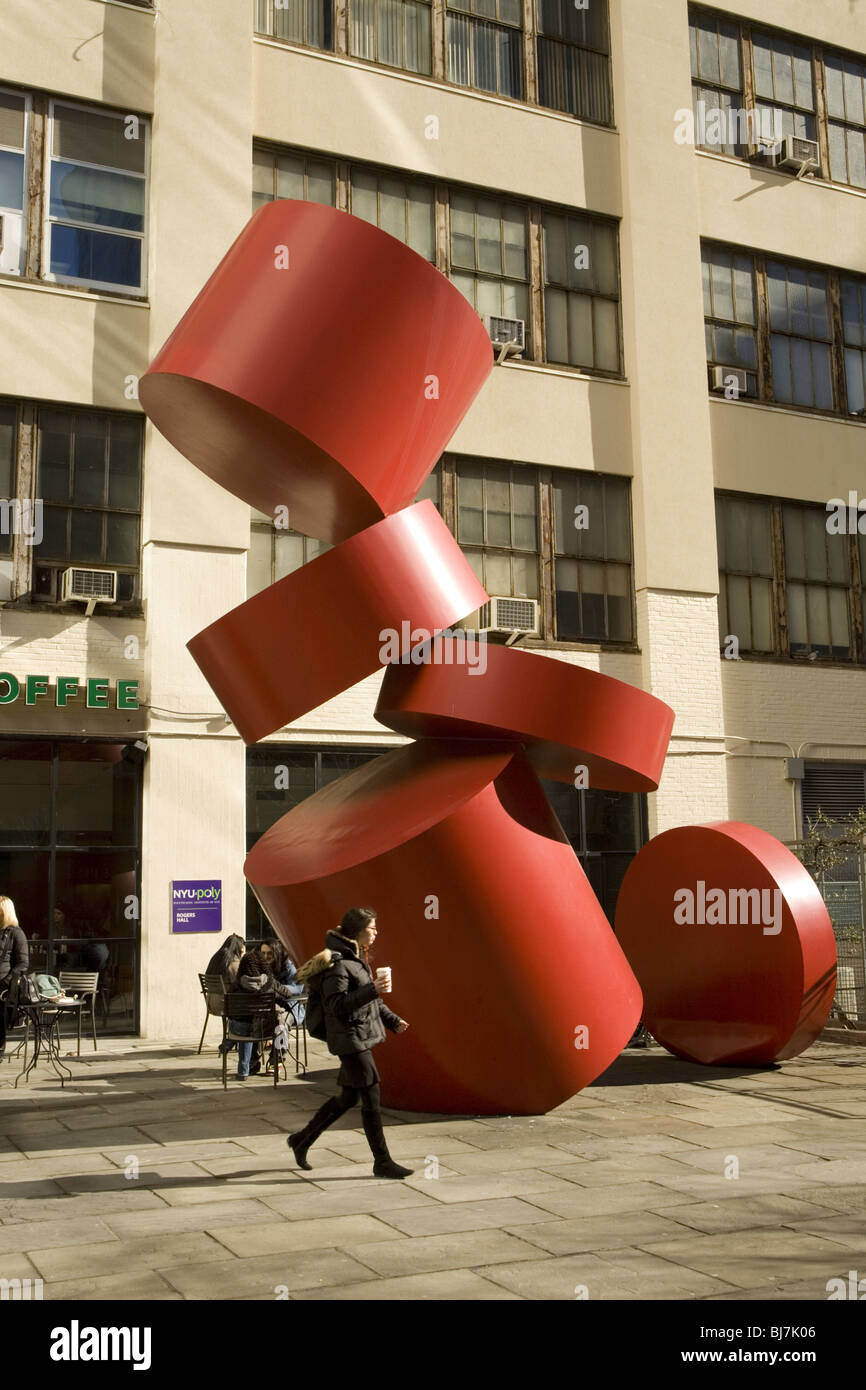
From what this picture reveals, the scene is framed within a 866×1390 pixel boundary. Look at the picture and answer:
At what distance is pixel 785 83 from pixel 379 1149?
20.6 m

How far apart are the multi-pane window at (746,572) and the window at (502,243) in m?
3.05

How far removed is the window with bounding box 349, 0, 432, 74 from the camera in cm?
1914

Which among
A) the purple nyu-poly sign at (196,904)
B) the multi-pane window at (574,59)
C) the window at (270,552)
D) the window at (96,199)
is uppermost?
the multi-pane window at (574,59)

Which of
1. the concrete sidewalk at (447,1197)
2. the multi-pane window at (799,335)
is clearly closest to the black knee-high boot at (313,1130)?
the concrete sidewalk at (447,1197)

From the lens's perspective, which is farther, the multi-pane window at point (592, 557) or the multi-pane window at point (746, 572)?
the multi-pane window at point (746, 572)

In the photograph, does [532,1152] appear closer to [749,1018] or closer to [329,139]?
[749,1018]

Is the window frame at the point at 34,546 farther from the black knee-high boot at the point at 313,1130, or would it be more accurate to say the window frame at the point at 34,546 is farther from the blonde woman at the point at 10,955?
the black knee-high boot at the point at 313,1130

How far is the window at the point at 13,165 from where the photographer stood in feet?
54.7

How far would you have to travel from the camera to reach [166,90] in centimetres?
1738

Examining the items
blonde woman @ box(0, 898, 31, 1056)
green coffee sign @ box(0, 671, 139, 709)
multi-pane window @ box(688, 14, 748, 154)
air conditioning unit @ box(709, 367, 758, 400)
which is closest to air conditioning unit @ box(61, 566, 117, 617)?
green coffee sign @ box(0, 671, 139, 709)

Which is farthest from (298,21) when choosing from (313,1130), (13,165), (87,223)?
(313,1130)

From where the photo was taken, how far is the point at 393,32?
19.4 meters

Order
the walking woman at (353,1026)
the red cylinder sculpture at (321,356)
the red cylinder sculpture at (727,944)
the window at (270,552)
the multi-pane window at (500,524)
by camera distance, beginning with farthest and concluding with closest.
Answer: the multi-pane window at (500,524) → the window at (270,552) → the red cylinder sculpture at (727,944) → the red cylinder sculpture at (321,356) → the walking woman at (353,1026)

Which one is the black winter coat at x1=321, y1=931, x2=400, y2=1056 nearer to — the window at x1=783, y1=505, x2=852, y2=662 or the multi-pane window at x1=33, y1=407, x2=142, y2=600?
the multi-pane window at x1=33, y1=407, x2=142, y2=600
